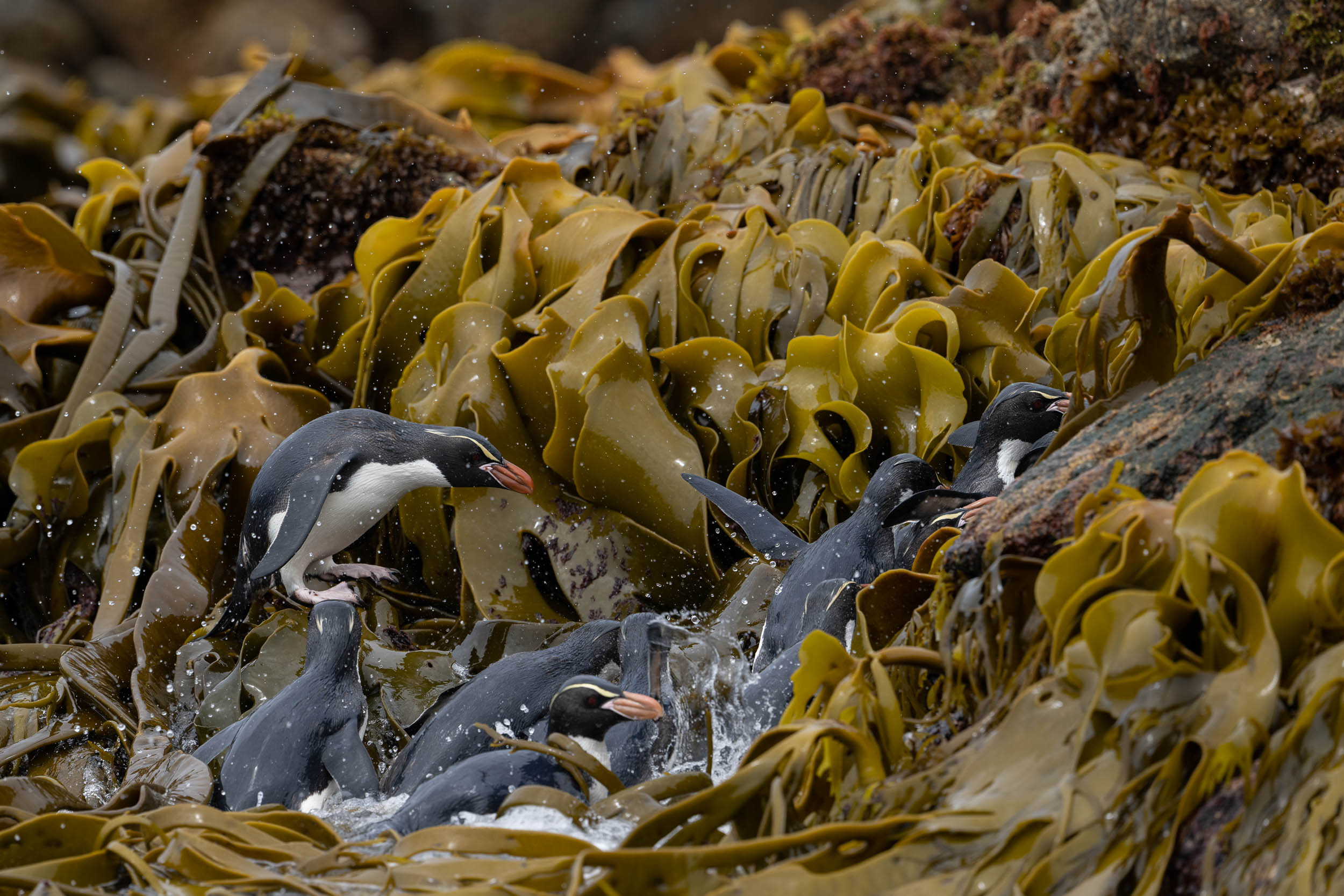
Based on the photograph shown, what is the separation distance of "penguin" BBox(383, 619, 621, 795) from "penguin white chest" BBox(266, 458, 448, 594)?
804 mm

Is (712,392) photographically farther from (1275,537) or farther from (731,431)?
(1275,537)

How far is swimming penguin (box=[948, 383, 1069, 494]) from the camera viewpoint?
8.88 feet

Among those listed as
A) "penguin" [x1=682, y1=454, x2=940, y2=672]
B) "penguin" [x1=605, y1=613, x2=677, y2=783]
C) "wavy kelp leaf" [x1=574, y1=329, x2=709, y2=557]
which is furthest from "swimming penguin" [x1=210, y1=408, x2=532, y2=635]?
"penguin" [x1=605, y1=613, x2=677, y2=783]

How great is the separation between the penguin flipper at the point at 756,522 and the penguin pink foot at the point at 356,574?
39.3 inches

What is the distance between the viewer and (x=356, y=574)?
3.22 m

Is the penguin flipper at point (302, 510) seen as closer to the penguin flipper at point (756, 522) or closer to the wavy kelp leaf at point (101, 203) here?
the penguin flipper at point (756, 522)

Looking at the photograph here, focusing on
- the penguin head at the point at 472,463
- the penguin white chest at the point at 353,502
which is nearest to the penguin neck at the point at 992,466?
the penguin head at the point at 472,463

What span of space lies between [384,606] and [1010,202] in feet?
7.83

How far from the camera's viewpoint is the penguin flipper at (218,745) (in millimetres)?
2387

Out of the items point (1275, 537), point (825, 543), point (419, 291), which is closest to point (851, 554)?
point (825, 543)

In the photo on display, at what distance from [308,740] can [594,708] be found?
63cm

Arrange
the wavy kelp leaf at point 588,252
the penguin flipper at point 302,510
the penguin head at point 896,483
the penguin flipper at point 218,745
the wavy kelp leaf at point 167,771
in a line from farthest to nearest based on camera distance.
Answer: the wavy kelp leaf at point 588,252 < the penguin flipper at point 302,510 < the penguin head at point 896,483 < the penguin flipper at point 218,745 < the wavy kelp leaf at point 167,771

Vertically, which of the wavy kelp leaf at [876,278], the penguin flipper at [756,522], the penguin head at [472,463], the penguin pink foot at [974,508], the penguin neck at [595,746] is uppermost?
the wavy kelp leaf at [876,278]

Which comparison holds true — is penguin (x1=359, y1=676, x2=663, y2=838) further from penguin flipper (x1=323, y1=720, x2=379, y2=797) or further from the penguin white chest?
the penguin white chest
